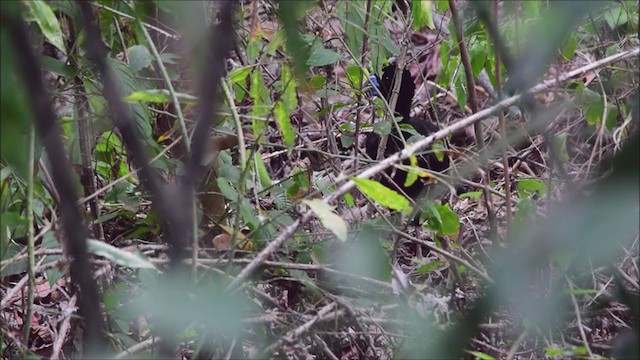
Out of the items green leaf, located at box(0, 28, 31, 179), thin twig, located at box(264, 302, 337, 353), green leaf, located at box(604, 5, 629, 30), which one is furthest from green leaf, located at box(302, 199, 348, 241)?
green leaf, located at box(604, 5, 629, 30)

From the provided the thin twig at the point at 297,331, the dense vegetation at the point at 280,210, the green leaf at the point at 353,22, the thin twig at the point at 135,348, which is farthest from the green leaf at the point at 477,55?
the thin twig at the point at 135,348

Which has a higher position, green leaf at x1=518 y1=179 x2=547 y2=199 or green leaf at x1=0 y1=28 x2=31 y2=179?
green leaf at x1=0 y1=28 x2=31 y2=179

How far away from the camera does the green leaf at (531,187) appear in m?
1.91

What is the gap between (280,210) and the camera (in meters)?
1.73

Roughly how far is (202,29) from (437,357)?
0.38 meters

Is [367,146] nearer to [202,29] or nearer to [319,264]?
[319,264]

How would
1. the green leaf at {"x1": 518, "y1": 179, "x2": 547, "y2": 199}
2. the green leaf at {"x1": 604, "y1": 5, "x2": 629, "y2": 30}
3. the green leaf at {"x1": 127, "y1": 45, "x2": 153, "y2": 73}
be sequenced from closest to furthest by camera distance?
the green leaf at {"x1": 127, "y1": 45, "x2": 153, "y2": 73}, the green leaf at {"x1": 518, "y1": 179, "x2": 547, "y2": 199}, the green leaf at {"x1": 604, "y1": 5, "x2": 629, "y2": 30}

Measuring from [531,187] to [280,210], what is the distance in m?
0.64

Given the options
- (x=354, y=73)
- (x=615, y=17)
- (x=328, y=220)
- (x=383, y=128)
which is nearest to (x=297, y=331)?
(x=328, y=220)

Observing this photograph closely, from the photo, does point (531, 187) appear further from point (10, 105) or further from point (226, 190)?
point (10, 105)

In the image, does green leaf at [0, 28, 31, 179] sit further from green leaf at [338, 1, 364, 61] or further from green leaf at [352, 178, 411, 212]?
green leaf at [338, 1, 364, 61]

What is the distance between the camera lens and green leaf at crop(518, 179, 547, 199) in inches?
75.0

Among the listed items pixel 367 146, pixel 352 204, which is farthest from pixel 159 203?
pixel 367 146

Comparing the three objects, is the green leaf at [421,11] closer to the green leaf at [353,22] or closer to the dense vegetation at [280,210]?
the dense vegetation at [280,210]
